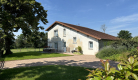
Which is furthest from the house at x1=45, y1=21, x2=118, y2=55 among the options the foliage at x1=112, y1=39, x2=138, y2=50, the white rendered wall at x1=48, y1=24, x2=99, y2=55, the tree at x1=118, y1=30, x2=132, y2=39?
the tree at x1=118, y1=30, x2=132, y2=39

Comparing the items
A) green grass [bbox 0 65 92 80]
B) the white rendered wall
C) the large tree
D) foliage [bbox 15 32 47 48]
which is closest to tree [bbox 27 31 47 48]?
foliage [bbox 15 32 47 48]

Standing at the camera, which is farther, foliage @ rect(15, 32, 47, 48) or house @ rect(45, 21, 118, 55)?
foliage @ rect(15, 32, 47, 48)

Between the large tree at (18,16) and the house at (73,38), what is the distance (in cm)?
483

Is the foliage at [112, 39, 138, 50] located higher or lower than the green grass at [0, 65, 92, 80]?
higher

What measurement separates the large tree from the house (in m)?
4.83

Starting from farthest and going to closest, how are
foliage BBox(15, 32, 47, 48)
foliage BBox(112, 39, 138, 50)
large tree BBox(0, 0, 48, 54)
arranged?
foliage BBox(15, 32, 47, 48), large tree BBox(0, 0, 48, 54), foliage BBox(112, 39, 138, 50)

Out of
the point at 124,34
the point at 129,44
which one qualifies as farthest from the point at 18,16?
the point at 124,34

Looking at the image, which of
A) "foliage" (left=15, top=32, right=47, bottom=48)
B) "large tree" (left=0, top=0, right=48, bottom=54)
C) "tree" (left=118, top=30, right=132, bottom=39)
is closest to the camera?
"large tree" (left=0, top=0, right=48, bottom=54)

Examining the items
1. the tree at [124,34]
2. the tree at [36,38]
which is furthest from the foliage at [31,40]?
the tree at [124,34]

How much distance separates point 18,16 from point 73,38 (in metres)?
10.9

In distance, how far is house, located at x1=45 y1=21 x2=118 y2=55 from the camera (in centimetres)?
1620

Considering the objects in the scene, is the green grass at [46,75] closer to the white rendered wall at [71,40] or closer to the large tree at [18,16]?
the large tree at [18,16]

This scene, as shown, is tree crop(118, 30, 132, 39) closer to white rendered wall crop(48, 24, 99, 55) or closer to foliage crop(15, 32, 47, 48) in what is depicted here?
white rendered wall crop(48, 24, 99, 55)

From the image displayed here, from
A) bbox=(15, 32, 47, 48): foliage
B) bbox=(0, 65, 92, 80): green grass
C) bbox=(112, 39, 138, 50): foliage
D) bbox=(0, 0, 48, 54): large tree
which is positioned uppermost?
bbox=(0, 0, 48, 54): large tree
